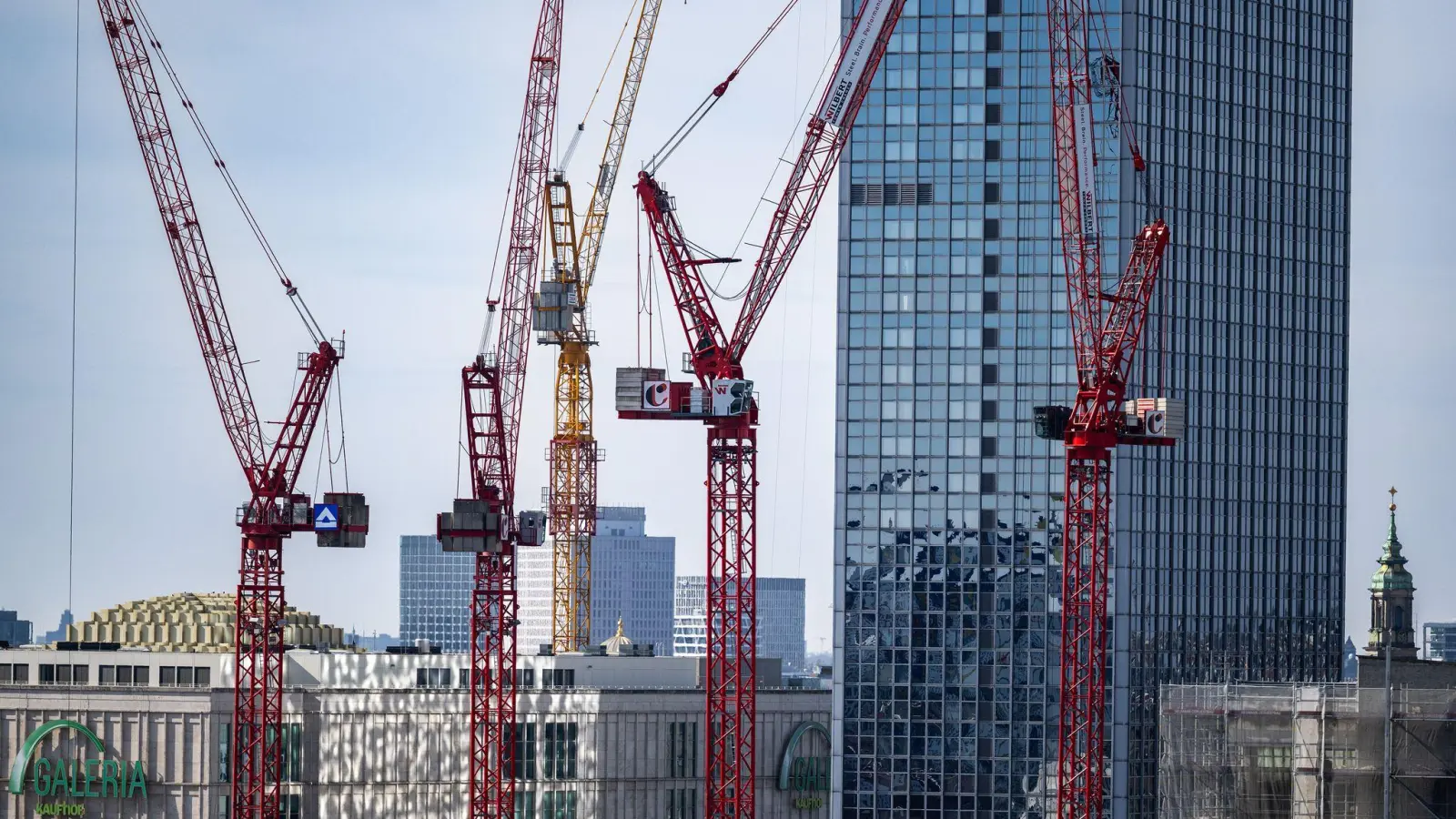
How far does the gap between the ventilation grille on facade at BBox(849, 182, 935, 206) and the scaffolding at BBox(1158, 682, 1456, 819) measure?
57725mm

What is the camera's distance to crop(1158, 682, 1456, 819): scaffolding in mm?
122875

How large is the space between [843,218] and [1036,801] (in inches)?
1680

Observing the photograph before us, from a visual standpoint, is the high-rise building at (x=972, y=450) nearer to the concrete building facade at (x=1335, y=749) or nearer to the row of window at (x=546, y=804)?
the row of window at (x=546, y=804)

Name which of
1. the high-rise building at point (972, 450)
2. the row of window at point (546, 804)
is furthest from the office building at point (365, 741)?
the high-rise building at point (972, 450)

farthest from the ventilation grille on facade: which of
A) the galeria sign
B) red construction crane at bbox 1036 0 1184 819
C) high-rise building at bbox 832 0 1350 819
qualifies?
the galeria sign

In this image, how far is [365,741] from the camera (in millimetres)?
191125

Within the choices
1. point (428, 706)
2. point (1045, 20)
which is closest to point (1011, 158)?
point (1045, 20)

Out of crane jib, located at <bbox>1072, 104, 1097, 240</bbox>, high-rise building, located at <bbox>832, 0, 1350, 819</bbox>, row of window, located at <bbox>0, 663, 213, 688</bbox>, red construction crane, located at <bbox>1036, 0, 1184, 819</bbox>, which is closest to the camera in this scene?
red construction crane, located at <bbox>1036, 0, 1184, 819</bbox>

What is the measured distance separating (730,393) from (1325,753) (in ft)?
141

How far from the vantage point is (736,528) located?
155000 millimetres

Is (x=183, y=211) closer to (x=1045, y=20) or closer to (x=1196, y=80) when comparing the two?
(x=1045, y=20)

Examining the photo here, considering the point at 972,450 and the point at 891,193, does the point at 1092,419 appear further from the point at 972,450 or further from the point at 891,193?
the point at 891,193

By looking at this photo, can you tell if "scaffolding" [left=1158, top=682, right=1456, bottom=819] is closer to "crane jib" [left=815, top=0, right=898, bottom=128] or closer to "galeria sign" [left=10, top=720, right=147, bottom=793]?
"crane jib" [left=815, top=0, right=898, bottom=128]

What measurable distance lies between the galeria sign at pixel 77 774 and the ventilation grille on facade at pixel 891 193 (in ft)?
207
